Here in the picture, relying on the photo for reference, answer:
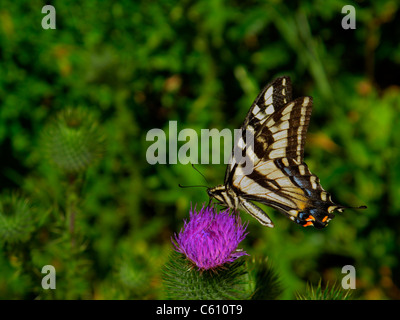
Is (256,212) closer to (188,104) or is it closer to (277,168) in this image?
(277,168)

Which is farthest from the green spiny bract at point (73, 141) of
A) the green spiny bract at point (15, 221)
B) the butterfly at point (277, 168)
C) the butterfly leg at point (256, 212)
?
the butterfly leg at point (256, 212)

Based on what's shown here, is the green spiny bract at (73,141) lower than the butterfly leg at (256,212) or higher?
higher

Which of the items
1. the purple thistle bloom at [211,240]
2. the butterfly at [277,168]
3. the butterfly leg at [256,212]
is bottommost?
the purple thistle bloom at [211,240]

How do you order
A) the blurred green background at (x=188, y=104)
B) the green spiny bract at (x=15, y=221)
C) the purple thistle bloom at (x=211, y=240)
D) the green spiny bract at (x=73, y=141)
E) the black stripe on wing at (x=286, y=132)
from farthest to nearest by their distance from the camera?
the blurred green background at (x=188, y=104), the green spiny bract at (x=73, y=141), the green spiny bract at (x=15, y=221), the black stripe on wing at (x=286, y=132), the purple thistle bloom at (x=211, y=240)

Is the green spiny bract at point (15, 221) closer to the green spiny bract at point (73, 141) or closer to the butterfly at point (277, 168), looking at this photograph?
the green spiny bract at point (73, 141)

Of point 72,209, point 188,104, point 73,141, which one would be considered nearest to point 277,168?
point 72,209

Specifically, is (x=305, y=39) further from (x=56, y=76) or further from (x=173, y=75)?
(x=56, y=76)

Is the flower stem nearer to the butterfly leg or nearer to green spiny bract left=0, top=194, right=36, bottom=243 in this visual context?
green spiny bract left=0, top=194, right=36, bottom=243

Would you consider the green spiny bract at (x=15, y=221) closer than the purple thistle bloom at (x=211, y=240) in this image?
No
